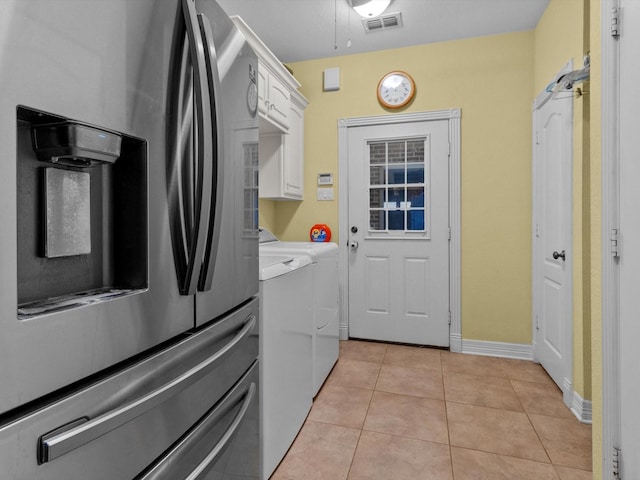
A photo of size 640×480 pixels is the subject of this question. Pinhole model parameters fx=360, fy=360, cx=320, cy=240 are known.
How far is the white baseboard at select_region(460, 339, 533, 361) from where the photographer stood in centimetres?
301

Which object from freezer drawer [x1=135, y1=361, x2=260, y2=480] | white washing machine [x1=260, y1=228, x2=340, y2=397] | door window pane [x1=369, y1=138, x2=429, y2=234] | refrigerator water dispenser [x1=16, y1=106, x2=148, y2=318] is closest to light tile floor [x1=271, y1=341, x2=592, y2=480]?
white washing machine [x1=260, y1=228, x2=340, y2=397]

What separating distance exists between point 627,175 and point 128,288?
59.5 inches

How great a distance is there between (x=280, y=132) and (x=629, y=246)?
2.49 meters

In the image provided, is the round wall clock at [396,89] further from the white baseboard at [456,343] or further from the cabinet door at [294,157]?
the white baseboard at [456,343]

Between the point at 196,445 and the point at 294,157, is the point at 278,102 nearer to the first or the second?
the point at 294,157

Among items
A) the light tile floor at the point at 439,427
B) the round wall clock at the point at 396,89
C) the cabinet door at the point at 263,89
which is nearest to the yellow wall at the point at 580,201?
the light tile floor at the point at 439,427

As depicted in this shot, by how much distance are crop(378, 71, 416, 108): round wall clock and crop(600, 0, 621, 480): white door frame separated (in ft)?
6.54

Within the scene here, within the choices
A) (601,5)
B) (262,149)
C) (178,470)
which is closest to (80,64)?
(178,470)

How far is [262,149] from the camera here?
123 inches

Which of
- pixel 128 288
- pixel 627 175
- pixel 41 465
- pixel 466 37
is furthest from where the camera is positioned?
pixel 466 37

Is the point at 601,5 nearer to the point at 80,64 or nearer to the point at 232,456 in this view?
the point at 80,64

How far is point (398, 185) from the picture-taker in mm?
3346

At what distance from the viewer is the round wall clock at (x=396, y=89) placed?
3.25 metres

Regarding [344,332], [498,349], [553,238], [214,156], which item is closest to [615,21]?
[214,156]
